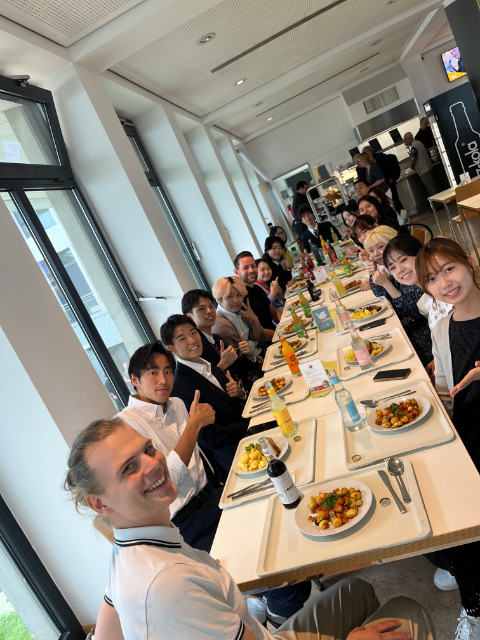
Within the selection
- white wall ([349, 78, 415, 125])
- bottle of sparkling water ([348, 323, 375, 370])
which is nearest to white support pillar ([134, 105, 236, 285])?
bottle of sparkling water ([348, 323, 375, 370])

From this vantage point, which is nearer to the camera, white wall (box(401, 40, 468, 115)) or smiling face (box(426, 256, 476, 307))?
smiling face (box(426, 256, 476, 307))

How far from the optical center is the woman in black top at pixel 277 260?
6051 mm

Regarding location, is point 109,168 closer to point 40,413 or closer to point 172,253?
point 172,253

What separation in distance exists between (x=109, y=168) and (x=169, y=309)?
4.50 ft

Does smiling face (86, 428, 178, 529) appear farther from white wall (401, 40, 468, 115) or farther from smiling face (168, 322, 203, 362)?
white wall (401, 40, 468, 115)

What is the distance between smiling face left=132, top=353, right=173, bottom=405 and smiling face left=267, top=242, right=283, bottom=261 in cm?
448

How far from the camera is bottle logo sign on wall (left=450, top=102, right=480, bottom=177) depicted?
8.33 m

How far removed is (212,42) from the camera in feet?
15.7

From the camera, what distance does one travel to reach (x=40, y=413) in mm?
2262

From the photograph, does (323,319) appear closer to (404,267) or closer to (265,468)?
(404,267)

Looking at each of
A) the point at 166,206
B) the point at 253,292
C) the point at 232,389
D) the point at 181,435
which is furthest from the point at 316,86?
the point at 181,435

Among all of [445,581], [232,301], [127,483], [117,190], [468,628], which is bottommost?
[445,581]

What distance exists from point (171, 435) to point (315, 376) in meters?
0.70

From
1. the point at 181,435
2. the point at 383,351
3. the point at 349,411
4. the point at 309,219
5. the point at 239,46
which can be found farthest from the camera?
the point at 309,219
